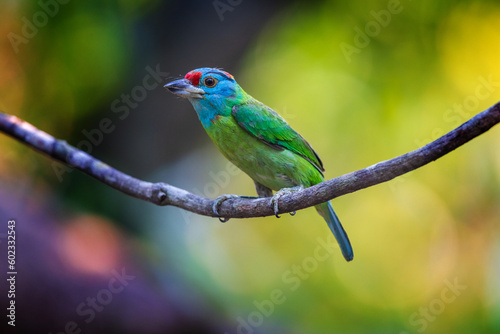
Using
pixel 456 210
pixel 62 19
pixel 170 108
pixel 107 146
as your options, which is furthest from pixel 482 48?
pixel 62 19

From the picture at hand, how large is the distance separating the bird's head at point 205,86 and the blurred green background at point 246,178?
5.17ft

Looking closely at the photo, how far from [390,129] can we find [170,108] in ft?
9.41

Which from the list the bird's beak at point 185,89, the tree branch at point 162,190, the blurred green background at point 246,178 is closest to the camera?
the tree branch at point 162,190

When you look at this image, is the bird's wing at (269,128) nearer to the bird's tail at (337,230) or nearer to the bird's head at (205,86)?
the bird's head at (205,86)

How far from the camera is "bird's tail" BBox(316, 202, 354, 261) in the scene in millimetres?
3562

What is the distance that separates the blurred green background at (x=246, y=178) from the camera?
4.83 metres

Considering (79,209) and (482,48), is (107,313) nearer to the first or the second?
(79,209)

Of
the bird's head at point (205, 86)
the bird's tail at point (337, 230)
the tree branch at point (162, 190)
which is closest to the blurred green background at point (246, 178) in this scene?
the tree branch at point (162, 190)

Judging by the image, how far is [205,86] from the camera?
353 cm

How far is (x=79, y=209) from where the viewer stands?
5.28 m

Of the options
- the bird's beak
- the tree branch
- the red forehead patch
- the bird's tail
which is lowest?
the bird's tail

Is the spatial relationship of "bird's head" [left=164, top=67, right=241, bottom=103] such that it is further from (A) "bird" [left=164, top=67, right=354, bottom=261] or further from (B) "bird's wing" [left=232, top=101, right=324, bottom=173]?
(B) "bird's wing" [left=232, top=101, right=324, bottom=173]

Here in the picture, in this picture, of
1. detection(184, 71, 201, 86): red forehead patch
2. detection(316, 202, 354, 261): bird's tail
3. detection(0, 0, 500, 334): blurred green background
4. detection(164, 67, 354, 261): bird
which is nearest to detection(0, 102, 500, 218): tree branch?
detection(164, 67, 354, 261): bird

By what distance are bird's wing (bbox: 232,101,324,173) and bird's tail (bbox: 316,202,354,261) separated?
0.33 meters
